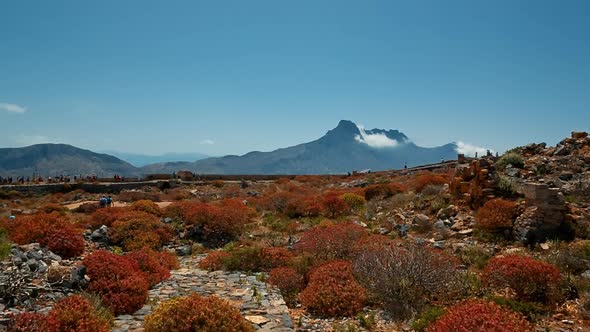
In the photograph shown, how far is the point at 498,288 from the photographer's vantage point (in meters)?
10.0

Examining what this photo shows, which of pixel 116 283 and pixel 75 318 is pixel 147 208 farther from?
pixel 75 318

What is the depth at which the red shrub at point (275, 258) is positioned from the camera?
539 inches

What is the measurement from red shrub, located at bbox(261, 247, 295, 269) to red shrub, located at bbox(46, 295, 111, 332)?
21.2ft

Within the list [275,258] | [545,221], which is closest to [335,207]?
[275,258]

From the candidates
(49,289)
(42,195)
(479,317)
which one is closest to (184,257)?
(49,289)

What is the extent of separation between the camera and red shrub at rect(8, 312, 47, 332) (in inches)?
265

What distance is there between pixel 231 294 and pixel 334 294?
2.82 meters

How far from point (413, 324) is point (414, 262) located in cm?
201

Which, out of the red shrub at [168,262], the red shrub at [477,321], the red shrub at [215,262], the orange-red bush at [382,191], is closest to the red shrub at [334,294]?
the red shrub at [477,321]

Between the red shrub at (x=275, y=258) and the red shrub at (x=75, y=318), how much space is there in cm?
646

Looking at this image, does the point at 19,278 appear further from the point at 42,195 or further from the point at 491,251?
the point at 42,195

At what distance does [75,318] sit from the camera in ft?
24.1

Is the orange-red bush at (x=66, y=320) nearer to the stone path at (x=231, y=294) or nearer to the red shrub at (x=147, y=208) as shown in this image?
the stone path at (x=231, y=294)

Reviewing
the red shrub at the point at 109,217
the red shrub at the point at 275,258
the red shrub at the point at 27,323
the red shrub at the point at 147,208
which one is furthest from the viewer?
the red shrub at the point at 147,208
